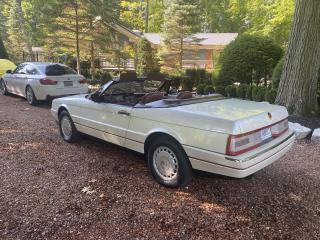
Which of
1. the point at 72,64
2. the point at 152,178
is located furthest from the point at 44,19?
the point at 152,178

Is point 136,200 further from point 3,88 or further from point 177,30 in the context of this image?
point 177,30

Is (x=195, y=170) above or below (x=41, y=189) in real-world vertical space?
above

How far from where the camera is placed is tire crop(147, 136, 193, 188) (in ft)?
12.1

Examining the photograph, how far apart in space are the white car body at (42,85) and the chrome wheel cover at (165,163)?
6256 mm

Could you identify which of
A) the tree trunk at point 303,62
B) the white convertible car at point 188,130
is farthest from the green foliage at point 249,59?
the white convertible car at point 188,130

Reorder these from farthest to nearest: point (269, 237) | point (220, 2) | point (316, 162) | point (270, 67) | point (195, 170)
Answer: point (220, 2)
point (270, 67)
point (316, 162)
point (195, 170)
point (269, 237)

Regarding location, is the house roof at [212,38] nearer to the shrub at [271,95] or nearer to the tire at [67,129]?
the shrub at [271,95]

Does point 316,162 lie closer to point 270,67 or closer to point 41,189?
point 41,189

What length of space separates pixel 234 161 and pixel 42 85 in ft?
25.1

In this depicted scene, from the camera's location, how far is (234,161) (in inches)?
124

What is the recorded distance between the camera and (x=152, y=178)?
430cm

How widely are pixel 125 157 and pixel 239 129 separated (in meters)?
2.49

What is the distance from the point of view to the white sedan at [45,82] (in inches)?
364

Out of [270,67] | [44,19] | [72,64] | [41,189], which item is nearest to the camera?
[41,189]
